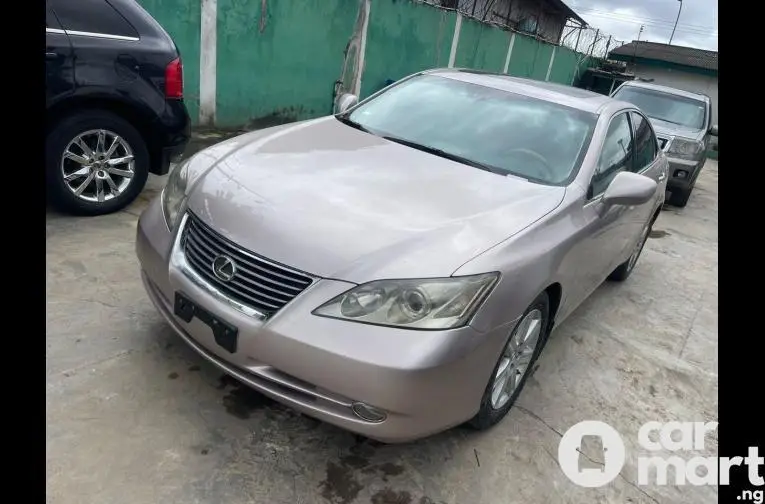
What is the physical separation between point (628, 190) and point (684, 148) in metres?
6.05

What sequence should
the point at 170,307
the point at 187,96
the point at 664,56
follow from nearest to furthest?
the point at 170,307 < the point at 187,96 < the point at 664,56

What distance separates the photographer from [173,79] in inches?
166

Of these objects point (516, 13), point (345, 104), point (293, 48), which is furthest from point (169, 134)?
point (516, 13)

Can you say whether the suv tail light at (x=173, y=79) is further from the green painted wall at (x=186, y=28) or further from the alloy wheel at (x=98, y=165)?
the green painted wall at (x=186, y=28)

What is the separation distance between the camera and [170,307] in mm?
2424

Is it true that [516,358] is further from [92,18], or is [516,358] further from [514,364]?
[92,18]

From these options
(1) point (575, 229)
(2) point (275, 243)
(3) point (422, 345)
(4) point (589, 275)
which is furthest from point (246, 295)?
(4) point (589, 275)

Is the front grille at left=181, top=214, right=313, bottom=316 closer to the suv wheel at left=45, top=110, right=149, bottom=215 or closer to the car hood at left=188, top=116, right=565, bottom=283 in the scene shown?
the car hood at left=188, top=116, right=565, bottom=283

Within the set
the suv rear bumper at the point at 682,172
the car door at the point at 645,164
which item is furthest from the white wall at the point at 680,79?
the car door at the point at 645,164
